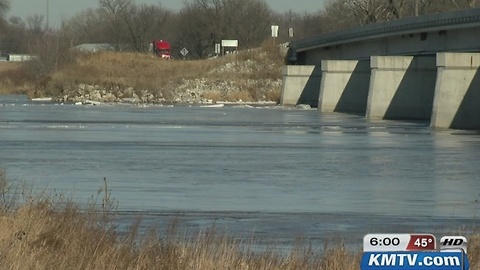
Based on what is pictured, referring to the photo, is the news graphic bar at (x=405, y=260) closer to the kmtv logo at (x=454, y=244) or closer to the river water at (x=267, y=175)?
the kmtv logo at (x=454, y=244)

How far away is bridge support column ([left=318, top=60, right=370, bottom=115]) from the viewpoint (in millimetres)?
74875

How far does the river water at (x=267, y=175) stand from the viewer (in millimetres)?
17469

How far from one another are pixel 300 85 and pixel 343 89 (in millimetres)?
15340

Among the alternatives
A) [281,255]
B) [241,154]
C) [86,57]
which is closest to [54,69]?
[86,57]

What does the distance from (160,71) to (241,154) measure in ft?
274

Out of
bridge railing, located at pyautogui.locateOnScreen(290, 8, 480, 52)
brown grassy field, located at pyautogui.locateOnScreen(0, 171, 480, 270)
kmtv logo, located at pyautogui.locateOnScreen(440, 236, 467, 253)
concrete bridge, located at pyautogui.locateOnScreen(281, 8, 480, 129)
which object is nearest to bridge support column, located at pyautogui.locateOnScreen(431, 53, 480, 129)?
concrete bridge, located at pyautogui.locateOnScreen(281, 8, 480, 129)

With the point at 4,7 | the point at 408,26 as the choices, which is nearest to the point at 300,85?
the point at 408,26

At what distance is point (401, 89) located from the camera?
61.9m

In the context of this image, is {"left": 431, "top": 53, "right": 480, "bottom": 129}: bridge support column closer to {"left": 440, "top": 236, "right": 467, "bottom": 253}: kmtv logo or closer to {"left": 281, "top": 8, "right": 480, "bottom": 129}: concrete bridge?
{"left": 281, "top": 8, "right": 480, "bottom": 129}: concrete bridge

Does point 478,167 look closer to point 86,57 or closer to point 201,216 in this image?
point 201,216

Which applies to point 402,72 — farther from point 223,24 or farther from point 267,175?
point 223,24

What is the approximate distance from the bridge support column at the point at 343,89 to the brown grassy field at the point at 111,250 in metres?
61.0

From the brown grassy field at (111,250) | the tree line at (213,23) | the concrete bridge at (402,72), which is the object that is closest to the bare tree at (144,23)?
the tree line at (213,23)

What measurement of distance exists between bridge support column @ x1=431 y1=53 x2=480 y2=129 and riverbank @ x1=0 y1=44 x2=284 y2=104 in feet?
159
